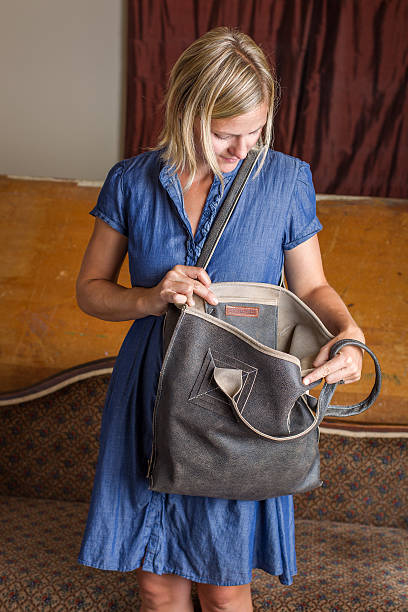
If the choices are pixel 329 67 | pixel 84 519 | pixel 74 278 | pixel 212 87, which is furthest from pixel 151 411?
pixel 329 67

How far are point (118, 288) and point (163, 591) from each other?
64 centimetres

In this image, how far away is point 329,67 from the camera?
98.3 inches

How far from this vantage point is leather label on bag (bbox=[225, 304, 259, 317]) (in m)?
1.08

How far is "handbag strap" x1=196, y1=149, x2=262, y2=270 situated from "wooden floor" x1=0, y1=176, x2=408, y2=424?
49.9 inches

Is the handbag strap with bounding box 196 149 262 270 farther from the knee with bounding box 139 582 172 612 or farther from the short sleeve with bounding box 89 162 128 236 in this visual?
the knee with bounding box 139 582 172 612

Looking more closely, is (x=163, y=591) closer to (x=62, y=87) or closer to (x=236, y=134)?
(x=236, y=134)

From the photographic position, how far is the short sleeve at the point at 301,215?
116 centimetres

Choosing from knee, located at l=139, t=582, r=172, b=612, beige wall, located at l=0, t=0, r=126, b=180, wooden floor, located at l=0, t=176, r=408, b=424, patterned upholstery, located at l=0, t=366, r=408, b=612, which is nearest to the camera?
knee, located at l=139, t=582, r=172, b=612

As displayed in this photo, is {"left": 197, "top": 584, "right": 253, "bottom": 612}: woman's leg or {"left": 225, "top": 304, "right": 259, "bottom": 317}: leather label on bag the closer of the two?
{"left": 225, "top": 304, "right": 259, "bottom": 317}: leather label on bag

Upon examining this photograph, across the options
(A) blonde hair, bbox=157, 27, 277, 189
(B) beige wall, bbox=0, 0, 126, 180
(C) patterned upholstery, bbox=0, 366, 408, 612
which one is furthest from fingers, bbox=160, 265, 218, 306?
(B) beige wall, bbox=0, 0, 126, 180

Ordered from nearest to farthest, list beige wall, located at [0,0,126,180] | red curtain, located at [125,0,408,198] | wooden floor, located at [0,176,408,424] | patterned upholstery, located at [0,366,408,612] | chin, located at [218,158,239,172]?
1. chin, located at [218,158,239,172]
2. patterned upholstery, located at [0,366,408,612]
3. wooden floor, located at [0,176,408,424]
4. red curtain, located at [125,0,408,198]
5. beige wall, located at [0,0,126,180]

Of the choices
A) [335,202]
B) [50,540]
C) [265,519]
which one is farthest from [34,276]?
[265,519]

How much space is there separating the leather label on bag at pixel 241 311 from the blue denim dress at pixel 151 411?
7 centimetres

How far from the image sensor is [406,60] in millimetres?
2473
